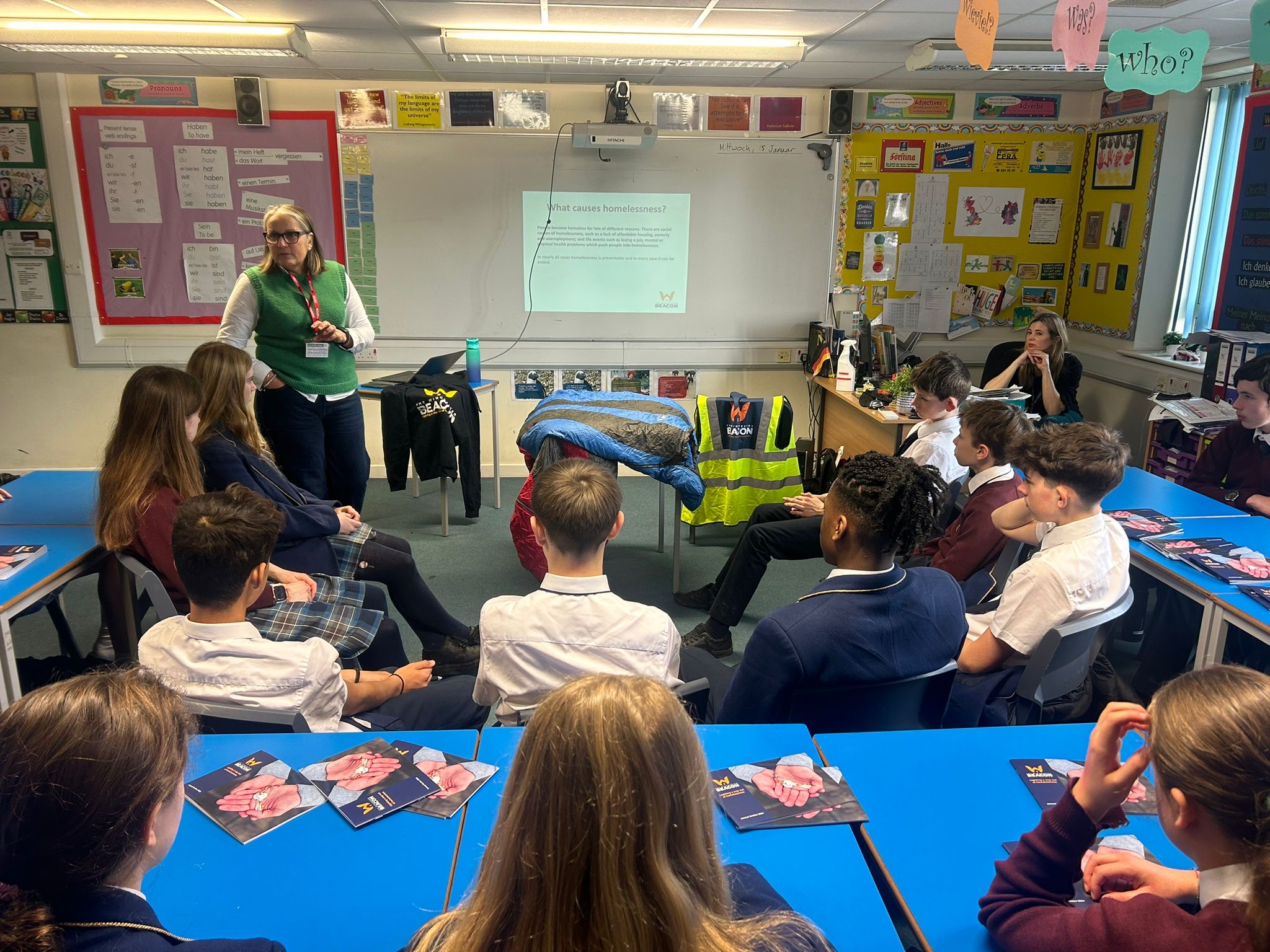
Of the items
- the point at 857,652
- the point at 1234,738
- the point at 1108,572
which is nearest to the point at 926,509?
the point at 857,652

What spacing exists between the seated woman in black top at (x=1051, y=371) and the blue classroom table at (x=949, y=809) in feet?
10.5

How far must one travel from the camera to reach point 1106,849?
1.21 metres

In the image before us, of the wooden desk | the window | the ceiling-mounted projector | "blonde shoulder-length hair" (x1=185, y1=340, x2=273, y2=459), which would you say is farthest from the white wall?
"blonde shoulder-length hair" (x1=185, y1=340, x2=273, y2=459)

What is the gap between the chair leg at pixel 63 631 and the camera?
3.02 m

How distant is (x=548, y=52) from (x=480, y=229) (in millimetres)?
1411

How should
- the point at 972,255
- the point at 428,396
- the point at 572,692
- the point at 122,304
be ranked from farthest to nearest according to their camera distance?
the point at 972,255
the point at 122,304
the point at 428,396
the point at 572,692

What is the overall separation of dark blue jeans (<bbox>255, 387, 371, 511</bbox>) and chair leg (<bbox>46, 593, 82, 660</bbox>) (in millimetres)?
980

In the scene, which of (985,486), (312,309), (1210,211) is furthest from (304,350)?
(1210,211)

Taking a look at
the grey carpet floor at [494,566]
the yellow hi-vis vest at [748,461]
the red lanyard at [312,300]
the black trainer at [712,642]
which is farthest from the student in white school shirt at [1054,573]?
the red lanyard at [312,300]

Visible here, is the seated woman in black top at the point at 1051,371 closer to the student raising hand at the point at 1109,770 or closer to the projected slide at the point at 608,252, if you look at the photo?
the projected slide at the point at 608,252

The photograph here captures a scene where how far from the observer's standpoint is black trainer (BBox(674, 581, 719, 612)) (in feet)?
12.2

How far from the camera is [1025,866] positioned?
1098mm

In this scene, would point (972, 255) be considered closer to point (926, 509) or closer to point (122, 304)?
point (926, 509)

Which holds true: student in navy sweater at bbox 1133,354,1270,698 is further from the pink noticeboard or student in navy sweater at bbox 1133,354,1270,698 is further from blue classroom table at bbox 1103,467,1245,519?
the pink noticeboard
